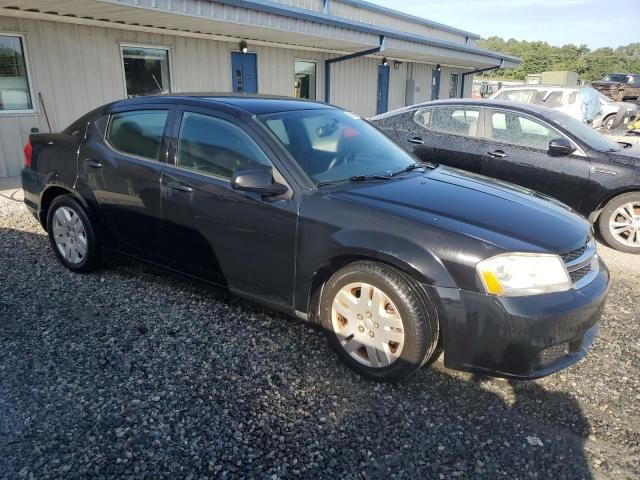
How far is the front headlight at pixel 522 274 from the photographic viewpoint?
8.11 ft

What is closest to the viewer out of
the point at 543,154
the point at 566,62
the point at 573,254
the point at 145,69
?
the point at 573,254

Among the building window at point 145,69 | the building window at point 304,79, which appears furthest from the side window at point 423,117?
the building window at point 304,79

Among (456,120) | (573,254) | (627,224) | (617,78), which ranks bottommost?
(627,224)

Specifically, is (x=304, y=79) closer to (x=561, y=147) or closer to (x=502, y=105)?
(x=502, y=105)

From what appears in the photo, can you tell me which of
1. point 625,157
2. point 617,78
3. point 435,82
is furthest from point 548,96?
point 617,78

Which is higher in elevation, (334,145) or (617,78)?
(617,78)

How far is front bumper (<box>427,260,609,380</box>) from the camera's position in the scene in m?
2.46

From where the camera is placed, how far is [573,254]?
2754 millimetres

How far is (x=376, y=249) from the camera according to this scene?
267cm

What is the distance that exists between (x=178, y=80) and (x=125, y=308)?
7.79 m

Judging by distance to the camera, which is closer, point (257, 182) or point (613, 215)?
point (257, 182)

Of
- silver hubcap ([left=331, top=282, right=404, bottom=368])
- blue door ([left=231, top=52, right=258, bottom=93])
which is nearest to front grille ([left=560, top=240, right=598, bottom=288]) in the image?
silver hubcap ([left=331, top=282, right=404, bottom=368])

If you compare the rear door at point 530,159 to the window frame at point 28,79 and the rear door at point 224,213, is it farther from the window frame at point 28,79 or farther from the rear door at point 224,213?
the window frame at point 28,79

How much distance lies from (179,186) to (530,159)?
4211 millimetres
